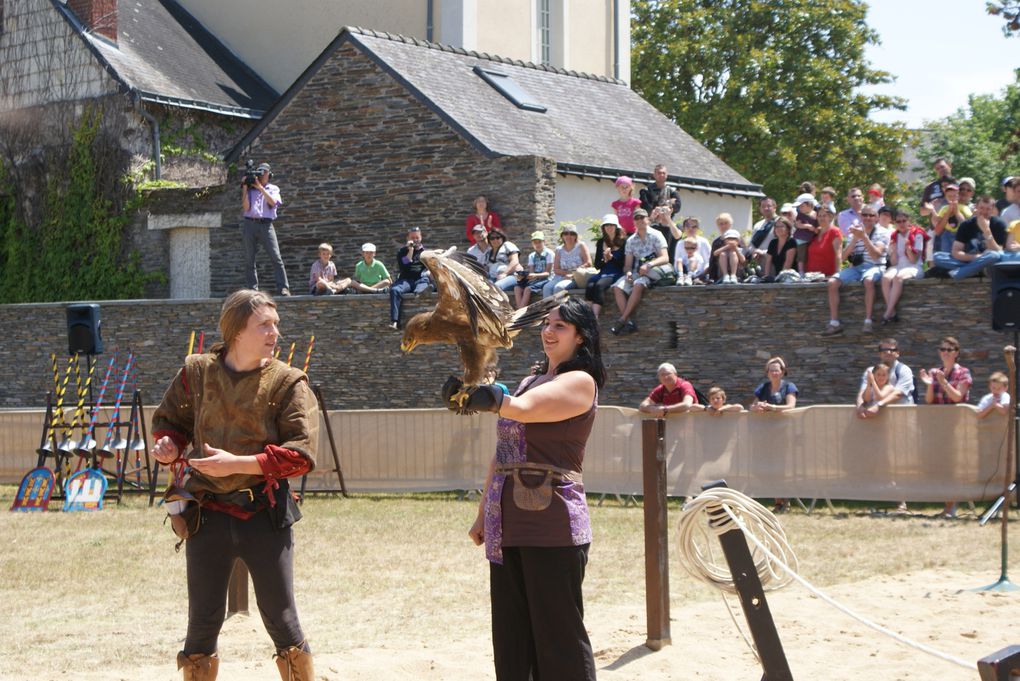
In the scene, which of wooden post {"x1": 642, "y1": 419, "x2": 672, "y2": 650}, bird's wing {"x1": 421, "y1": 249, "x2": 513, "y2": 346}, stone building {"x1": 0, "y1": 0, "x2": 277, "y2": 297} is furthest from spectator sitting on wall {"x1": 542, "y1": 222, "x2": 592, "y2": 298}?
bird's wing {"x1": 421, "y1": 249, "x2": 513, "y2": 346}

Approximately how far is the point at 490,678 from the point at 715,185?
22.7 meters

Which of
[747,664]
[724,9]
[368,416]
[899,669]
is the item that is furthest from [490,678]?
[724,9]

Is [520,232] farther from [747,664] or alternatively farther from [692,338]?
[747,664]

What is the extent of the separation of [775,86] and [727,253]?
23.9 m

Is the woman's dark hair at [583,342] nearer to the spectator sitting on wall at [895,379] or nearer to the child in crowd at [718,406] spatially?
the spectator sitting on wall at [895,379]

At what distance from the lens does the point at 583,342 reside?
5.57 metres

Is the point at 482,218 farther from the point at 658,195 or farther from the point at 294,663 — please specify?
the point at 294,663

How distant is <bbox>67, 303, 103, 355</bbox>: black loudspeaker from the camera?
1833cm

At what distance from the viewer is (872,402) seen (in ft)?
49.4

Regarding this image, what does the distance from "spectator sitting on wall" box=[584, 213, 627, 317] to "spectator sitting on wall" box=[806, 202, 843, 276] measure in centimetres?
259

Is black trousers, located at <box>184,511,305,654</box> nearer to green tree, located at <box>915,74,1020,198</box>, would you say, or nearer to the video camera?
the video camera

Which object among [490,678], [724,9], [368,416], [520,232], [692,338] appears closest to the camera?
[490,678]

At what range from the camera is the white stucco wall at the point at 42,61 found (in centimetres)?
2909

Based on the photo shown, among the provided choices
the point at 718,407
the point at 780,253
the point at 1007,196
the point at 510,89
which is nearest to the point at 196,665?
the point at 718,407
